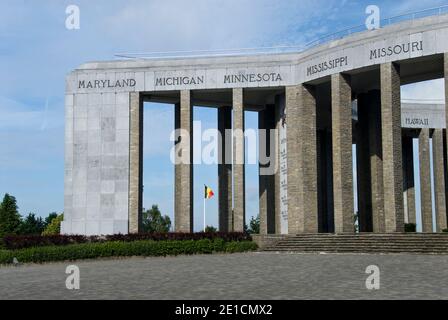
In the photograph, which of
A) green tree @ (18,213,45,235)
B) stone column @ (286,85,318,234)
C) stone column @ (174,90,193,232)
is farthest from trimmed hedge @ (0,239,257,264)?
green tree @ (18,213,45,235)

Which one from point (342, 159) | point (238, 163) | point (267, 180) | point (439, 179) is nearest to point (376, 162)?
point (342, 159)

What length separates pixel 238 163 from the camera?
43.0 meters

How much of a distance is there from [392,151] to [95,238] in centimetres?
1761

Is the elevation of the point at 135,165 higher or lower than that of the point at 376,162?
lower

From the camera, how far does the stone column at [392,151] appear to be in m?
36.0

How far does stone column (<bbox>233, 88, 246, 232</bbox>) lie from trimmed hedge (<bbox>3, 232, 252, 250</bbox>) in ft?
13.9

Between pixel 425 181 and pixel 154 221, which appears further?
pixel 154 221

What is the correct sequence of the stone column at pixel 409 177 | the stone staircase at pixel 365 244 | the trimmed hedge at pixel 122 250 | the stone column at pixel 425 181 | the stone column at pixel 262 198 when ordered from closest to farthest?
the stone staircase at pixel 365 244, the trimmed hedge at pixel 122 250, the stone column at pixel 262 198, the stone column at pixel 425 181, the stone column at pixel 409 177

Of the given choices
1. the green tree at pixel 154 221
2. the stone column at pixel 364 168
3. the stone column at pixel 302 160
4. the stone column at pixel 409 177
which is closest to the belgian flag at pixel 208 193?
the stone column at pixel 302 160

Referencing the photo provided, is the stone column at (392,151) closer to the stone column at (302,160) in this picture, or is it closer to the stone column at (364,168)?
the stone column at (302,160)

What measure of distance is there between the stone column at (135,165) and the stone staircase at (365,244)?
10378 mm

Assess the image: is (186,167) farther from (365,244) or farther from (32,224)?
(32,224)
